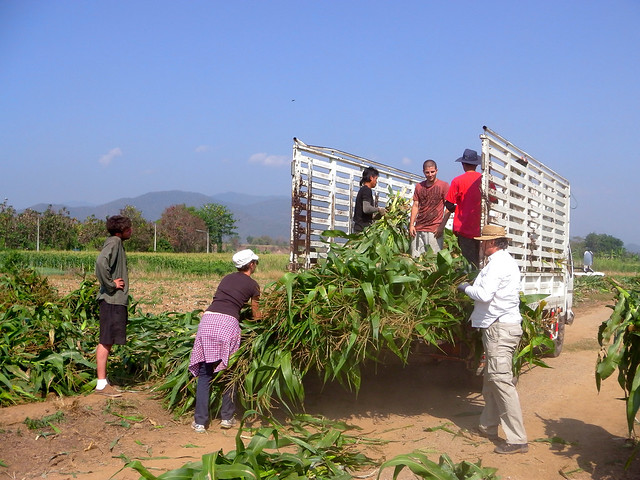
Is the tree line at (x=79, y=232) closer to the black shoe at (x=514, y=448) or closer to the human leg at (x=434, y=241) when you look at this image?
the human leg at (x=434, y=241)

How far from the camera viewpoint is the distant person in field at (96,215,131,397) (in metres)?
5.83

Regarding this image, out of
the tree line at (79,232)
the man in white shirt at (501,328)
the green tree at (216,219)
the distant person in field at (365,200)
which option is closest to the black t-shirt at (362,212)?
the distant person in field at (365,200)

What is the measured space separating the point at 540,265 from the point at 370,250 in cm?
299

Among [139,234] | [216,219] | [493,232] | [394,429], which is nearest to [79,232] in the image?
[139,234]

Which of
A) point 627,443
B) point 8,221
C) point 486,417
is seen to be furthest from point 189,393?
point 8,221

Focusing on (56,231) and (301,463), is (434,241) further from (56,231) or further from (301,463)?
(56,231)

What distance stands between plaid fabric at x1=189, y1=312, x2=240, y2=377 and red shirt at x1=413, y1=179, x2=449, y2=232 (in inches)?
89.6

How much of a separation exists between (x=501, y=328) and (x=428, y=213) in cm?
172

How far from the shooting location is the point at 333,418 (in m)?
5.49

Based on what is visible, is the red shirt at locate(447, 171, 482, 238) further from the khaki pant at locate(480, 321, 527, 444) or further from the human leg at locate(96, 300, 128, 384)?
the human leg at locate(96, 300, 128, 384)

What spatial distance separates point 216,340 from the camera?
5.17 metres

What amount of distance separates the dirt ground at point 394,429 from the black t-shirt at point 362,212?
5.69ft

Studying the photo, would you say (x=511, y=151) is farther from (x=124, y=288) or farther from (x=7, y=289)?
(x=7, y=289)

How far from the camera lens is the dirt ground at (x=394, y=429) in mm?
4414
